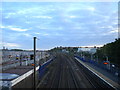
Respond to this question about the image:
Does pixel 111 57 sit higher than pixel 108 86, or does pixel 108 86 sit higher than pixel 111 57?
pixel 111 57

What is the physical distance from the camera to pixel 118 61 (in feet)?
95.0

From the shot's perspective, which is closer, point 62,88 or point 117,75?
point 62,88

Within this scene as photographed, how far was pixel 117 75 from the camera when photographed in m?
19.8

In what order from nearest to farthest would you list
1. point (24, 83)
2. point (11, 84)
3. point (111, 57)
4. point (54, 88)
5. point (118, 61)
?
point (11, 84) → point (24, 83) → point (54, 88) → point (118, 61) → point (111, 57)

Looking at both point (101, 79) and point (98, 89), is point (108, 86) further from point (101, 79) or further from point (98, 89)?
point (101, 79)

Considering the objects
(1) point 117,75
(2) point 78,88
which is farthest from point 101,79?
(2) point 78,88

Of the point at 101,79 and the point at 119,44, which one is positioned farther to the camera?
the point at 119,44

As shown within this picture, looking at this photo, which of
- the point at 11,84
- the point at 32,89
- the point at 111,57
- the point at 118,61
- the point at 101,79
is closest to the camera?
the point at 11,84

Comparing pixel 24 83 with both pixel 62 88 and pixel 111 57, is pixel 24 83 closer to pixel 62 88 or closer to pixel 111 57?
pixel 62 88

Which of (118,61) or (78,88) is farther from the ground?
(118,61)

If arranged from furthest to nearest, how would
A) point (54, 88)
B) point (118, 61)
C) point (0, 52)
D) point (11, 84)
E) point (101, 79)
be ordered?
point (0, 52) < point (118, 61) < point (101, 79) < point (54, 88) < point (11, 84)

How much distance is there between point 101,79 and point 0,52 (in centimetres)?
4454

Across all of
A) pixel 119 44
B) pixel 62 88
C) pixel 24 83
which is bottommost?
pixel 62 88

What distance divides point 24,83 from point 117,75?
13.9m
